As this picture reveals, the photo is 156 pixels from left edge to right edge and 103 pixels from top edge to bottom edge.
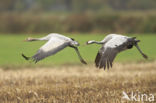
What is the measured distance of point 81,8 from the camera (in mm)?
58344

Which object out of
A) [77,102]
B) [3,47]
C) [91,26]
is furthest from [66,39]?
[91,26]

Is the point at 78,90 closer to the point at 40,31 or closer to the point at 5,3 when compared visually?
the point at 40,31

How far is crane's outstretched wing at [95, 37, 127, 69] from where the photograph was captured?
251 inches

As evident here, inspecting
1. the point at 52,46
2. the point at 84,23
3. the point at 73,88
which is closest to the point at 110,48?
the point at 52,46

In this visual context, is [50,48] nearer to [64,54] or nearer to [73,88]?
[73,88]

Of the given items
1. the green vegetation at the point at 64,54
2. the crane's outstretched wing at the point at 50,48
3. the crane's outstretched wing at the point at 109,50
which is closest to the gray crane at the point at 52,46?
the crane's outstretched wing at the point at 50,48

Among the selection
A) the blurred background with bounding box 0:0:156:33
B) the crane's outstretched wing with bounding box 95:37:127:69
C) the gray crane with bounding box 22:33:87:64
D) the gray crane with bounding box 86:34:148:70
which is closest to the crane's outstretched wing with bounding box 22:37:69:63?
the gray crane with bounding box 22:33:87:64

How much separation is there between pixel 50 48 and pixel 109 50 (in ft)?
3.01

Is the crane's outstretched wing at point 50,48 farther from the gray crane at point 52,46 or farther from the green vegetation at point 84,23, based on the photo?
the green vegetation at point 84,23

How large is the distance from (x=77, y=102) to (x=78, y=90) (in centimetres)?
108

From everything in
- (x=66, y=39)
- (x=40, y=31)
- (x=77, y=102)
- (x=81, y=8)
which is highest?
(x=81, y=8)

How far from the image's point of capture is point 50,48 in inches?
248

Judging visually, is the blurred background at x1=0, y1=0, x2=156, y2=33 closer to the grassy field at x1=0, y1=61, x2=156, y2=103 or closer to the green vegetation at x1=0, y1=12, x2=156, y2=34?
the green vegetation at x1=0, y1=12, x2=156, y2=34

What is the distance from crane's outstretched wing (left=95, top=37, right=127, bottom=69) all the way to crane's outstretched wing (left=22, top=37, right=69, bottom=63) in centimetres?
59
